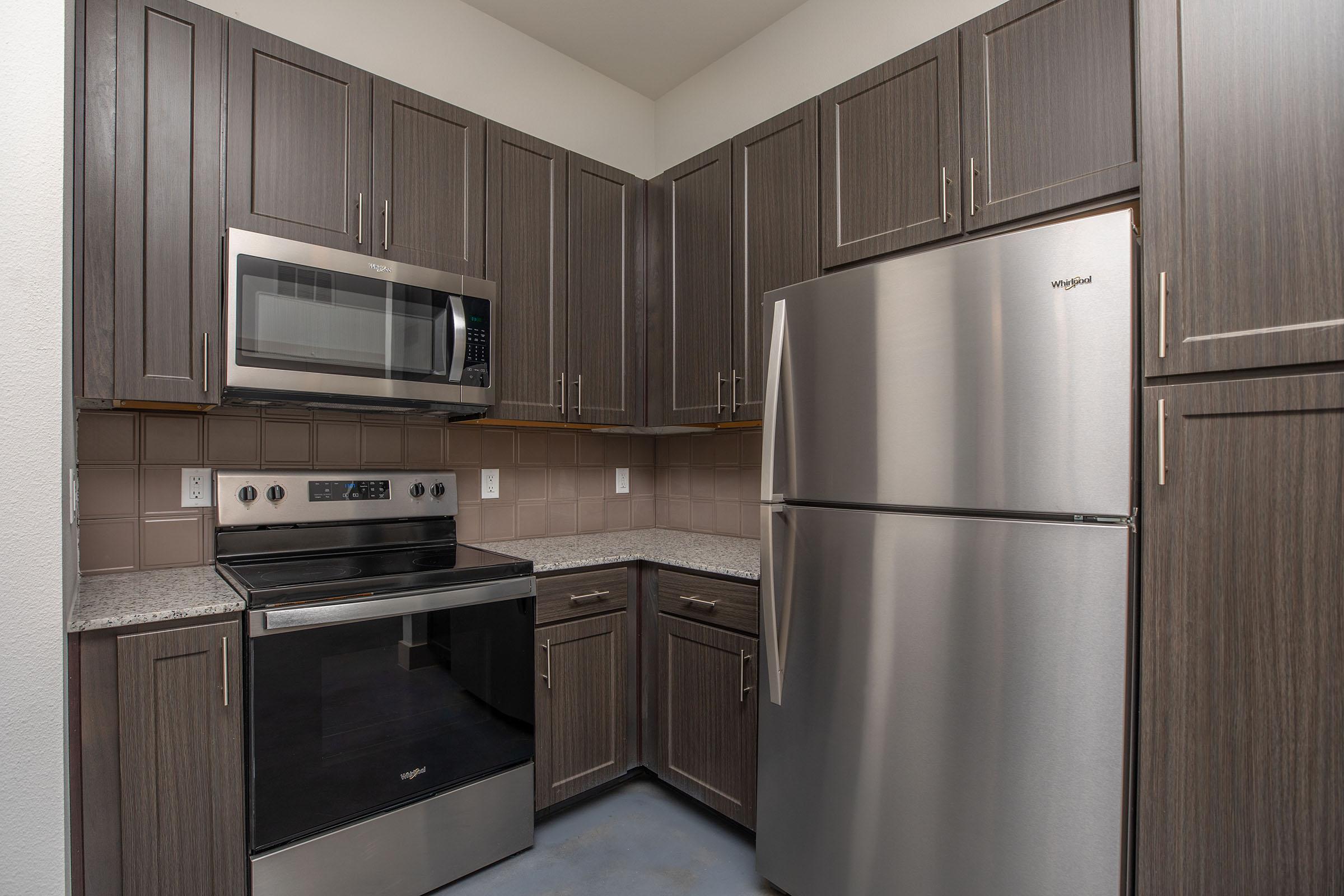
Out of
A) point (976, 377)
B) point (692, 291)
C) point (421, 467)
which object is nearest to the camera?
point (976, 377)

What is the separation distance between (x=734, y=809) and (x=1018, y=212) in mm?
1852

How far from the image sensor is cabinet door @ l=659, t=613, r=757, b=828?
1964 millimetres

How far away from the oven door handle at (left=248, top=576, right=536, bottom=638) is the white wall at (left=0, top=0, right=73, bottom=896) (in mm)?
359

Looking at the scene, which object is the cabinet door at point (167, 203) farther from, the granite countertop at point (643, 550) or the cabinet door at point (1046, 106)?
the cabinet door at point (1046, 106)

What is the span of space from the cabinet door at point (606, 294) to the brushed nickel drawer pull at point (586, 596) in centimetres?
65

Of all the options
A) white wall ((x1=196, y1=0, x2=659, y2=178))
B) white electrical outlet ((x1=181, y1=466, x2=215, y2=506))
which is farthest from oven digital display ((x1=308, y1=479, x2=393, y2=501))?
white wall ((x1=196, y1=0, x2=659, y2=178))

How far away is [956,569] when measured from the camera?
134 cm

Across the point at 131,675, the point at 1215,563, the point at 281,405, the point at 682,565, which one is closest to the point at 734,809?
the point at 682,565

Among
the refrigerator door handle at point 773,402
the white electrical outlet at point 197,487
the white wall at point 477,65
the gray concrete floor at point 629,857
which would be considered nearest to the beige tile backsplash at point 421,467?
the white electrical outlet at point 197,487

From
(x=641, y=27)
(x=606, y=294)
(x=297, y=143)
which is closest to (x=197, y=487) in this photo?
(x=297, y=143)

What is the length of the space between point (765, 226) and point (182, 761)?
2153 mm

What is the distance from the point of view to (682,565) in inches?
84.9

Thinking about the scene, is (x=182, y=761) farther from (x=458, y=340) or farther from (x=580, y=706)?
(x=458, y=340)

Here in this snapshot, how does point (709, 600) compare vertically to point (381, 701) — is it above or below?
above
